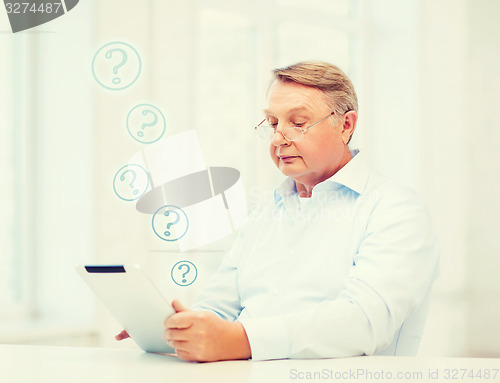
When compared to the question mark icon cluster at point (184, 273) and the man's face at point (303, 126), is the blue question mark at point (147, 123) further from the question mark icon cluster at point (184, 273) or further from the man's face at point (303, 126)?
the man's face at point (303, 126)

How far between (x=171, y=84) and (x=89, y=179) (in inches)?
22.3

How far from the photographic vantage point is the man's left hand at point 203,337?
1138mm

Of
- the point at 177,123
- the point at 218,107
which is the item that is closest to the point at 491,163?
the point at 218,107

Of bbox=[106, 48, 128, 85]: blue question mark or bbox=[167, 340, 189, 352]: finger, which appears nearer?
bbox=[167, 340, 189, 352]: finger

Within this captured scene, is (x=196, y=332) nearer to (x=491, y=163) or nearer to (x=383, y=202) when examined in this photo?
(x=383, y=202)

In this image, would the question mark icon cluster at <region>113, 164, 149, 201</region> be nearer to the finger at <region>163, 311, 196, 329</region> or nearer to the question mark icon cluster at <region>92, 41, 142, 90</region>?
the question mark icon cluster at <region>92, 41, 142, 90</region>

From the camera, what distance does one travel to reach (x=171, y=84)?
110 inches

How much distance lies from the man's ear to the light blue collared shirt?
58 mm

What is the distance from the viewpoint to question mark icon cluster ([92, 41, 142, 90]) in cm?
266

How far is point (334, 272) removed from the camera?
57.7 inches

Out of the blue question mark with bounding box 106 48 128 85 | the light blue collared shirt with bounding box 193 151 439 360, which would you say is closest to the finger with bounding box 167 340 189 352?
the light blue collared shirt with bounding box 193 151 439 360

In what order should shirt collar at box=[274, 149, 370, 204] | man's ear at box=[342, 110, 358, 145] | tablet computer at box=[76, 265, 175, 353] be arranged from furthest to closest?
1. man's ear at box=[342, 110, 358, 145]
2. shirt collar at box=[274, 149, 370, 204]
3. tablet computer at box=[76, 265, 175, 353]

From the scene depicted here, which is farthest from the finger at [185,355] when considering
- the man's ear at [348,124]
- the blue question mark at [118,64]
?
the blue question mark at [118,64]

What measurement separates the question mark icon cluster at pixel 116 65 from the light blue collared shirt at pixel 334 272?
3.97 ft
